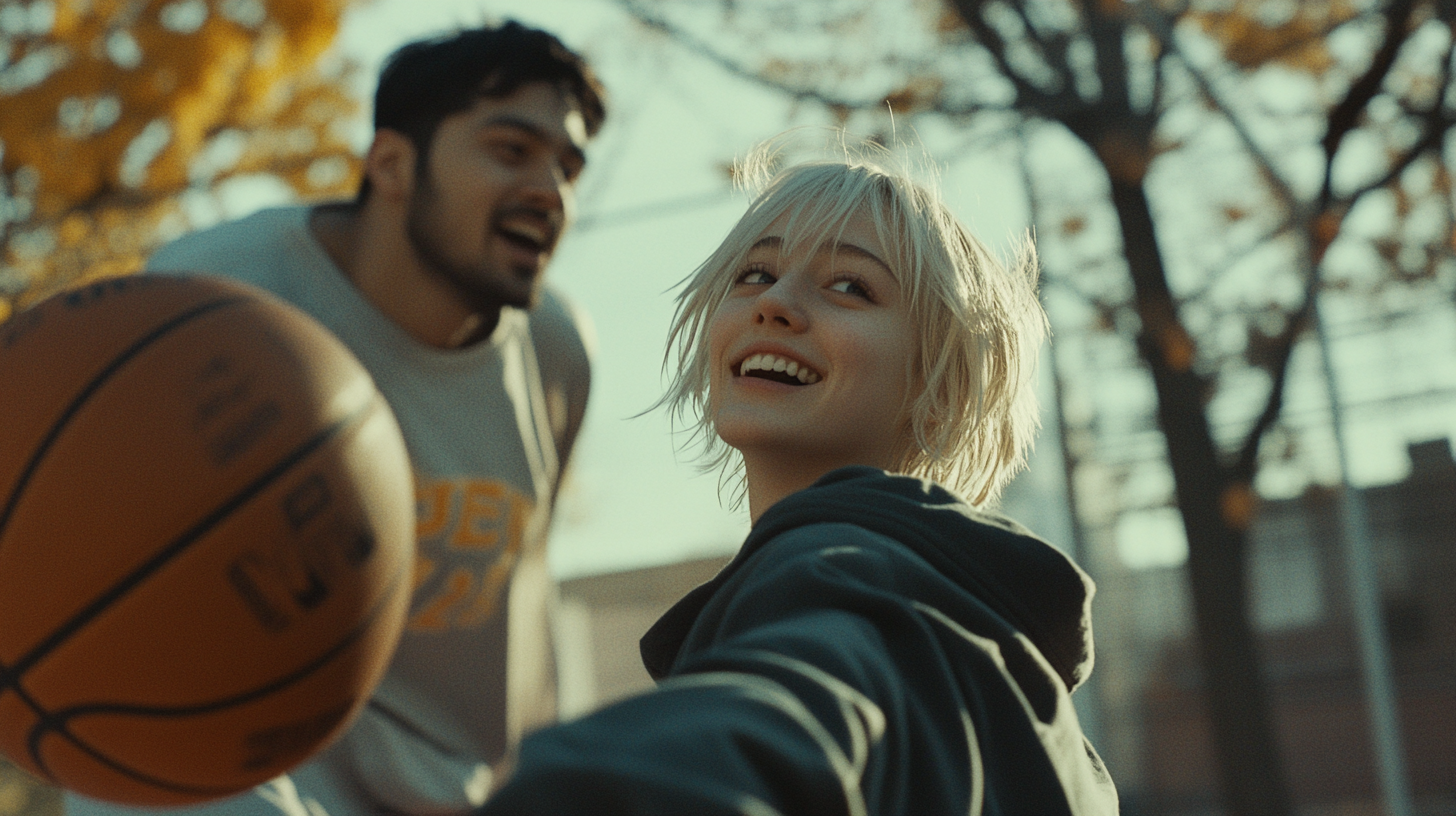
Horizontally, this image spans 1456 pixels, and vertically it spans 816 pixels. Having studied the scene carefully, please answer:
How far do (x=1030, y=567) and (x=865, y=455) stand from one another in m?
0.56

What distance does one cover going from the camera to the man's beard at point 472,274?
12.7ft

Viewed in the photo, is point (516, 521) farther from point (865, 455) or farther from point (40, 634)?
point (40, 634)

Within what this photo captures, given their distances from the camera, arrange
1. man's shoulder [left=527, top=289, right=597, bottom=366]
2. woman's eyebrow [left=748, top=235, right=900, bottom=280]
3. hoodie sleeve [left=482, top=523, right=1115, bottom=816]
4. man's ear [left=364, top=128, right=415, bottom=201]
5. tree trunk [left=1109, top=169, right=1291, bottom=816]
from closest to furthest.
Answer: hoodie sleeve [left=482, top=523, right=1115, bottom=816], woman's eyebrow [left=748, top=235, right=900, bottom=280], man's ear [left=364, top=128, right=415, bottom=201], man's shoulder [left=527, top=289, right=597, bottom=366], tree trunk [left=1109, top=169, right=1291, bottom=816]

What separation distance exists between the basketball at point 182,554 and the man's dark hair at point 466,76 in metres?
2.34

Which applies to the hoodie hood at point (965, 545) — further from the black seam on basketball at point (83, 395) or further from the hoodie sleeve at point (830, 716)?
the black seam on basketball at point (83, 395)

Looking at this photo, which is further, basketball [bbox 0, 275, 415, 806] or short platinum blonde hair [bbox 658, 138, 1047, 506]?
short platinum blonde hair [bbox 658, 138, 1047, 506]

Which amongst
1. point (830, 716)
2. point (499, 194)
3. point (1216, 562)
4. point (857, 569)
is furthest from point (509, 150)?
point (1216, 562)

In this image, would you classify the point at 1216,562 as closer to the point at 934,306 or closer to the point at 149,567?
the point at 934,306

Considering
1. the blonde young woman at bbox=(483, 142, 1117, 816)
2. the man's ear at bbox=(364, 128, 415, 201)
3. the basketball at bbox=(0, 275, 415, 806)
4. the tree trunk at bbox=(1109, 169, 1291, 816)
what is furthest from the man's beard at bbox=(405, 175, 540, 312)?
the tree trunk at bbox=(1109, 169, 1291, 816)

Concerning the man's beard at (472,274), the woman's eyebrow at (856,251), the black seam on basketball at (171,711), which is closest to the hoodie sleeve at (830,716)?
the black seam on basketball at (171,711)

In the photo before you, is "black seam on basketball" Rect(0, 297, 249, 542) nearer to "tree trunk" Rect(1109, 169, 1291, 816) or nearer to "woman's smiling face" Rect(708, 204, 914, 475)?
"woman's smiling face" Rect(708, 204, 914, 475)

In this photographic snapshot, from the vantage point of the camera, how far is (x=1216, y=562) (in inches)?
299

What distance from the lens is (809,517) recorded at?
164 cm

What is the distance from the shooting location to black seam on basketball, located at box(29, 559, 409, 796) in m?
1.73
